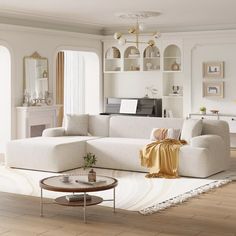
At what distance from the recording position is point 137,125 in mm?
8977

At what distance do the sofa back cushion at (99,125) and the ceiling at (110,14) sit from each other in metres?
1.79

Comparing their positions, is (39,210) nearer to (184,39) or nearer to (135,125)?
(135,125)

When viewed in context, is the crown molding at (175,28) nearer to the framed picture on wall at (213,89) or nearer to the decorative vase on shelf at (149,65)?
the decorative vase on shelf at (149,65)

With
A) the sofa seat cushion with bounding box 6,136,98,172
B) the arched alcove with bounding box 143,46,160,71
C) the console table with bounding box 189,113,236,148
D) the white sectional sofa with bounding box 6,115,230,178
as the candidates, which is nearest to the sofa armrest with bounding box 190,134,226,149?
the white sectional sofa with bounding box 6,115,230,178

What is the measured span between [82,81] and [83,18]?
9.62 ft

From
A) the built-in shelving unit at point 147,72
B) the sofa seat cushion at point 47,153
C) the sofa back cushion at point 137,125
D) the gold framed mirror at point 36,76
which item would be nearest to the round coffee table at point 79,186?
the sofa seat cushion at point 47,153

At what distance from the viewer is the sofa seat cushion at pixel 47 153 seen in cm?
816

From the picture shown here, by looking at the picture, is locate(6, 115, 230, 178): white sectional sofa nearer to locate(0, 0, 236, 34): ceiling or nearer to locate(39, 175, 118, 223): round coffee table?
locate(0, 0, 236, 34): ceiling

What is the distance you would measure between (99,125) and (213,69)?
2.88m

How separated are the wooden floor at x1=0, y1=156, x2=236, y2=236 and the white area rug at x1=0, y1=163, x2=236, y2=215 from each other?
231 millimetres

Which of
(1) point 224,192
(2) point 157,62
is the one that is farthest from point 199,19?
(1) point 224,192

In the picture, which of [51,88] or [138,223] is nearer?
[138,223]

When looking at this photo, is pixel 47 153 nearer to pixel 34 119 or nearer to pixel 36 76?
pixel 34 119

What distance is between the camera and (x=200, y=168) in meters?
7.55
